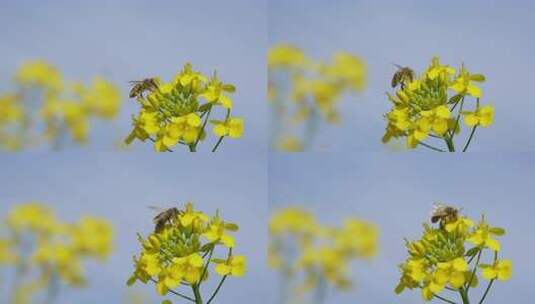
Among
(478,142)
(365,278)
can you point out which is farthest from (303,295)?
(478,142)

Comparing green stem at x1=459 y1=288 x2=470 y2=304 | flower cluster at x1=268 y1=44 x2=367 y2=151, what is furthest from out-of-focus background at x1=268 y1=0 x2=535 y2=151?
green stem at x1=459 y1=288 x2=470 y2=304

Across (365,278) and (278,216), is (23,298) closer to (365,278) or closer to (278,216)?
(278,216)

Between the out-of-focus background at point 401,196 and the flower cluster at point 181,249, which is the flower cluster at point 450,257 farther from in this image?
the flower cluster at point 181,249

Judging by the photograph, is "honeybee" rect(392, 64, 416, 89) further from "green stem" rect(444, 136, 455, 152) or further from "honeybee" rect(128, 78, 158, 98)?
"honeybee" rect(128, 78, 158, 98)

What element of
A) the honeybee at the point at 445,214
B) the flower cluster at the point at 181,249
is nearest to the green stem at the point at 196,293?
the flower cluster at the point at 181,249

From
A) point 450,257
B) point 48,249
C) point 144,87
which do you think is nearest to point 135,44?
point 144,87

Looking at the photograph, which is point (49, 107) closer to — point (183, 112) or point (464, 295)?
point (183, 112)
